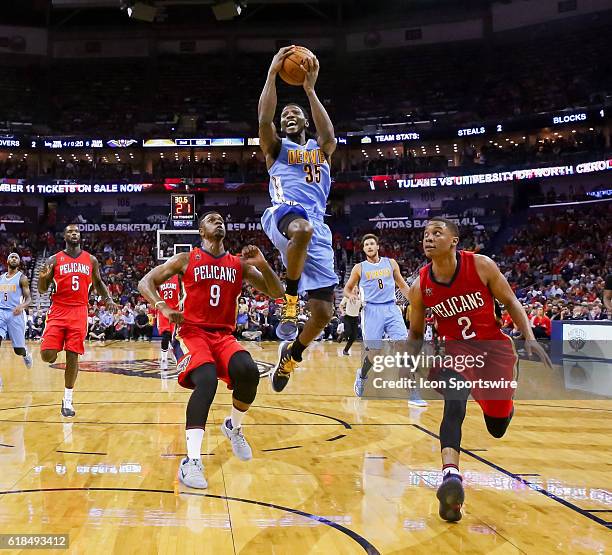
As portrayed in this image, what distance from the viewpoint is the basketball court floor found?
3.27 m

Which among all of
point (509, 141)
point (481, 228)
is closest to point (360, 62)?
point (509, 141)

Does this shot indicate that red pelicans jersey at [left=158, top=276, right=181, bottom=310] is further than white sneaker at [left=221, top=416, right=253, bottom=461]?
Yes

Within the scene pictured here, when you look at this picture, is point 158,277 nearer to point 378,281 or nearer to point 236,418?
point 236,418

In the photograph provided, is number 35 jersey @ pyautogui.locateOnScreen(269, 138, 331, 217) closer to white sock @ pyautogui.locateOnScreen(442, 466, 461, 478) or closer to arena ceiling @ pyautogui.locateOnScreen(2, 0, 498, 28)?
white sock @ pyautogui.locateOnScreen(442, 466, 461, 478)

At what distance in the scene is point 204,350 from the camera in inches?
185

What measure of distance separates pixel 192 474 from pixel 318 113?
114 inches

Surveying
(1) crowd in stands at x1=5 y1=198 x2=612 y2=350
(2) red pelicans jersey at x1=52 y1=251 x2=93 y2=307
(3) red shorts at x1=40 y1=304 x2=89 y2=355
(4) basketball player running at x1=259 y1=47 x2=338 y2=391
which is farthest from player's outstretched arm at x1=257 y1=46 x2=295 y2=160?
(1) crowd in stands at x1=5 y1=198 x2=612 y2=350

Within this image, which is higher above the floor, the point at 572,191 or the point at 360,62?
the point at 360,62

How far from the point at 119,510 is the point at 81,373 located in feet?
27.9

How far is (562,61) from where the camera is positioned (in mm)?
30516

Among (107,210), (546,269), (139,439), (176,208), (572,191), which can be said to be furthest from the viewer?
(107,210)

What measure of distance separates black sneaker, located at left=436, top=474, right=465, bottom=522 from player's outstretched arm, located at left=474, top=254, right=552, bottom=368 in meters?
0.88

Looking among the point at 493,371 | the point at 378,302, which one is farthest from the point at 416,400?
the point at 493,371

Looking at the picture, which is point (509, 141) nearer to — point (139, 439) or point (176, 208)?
point (176, 208)
